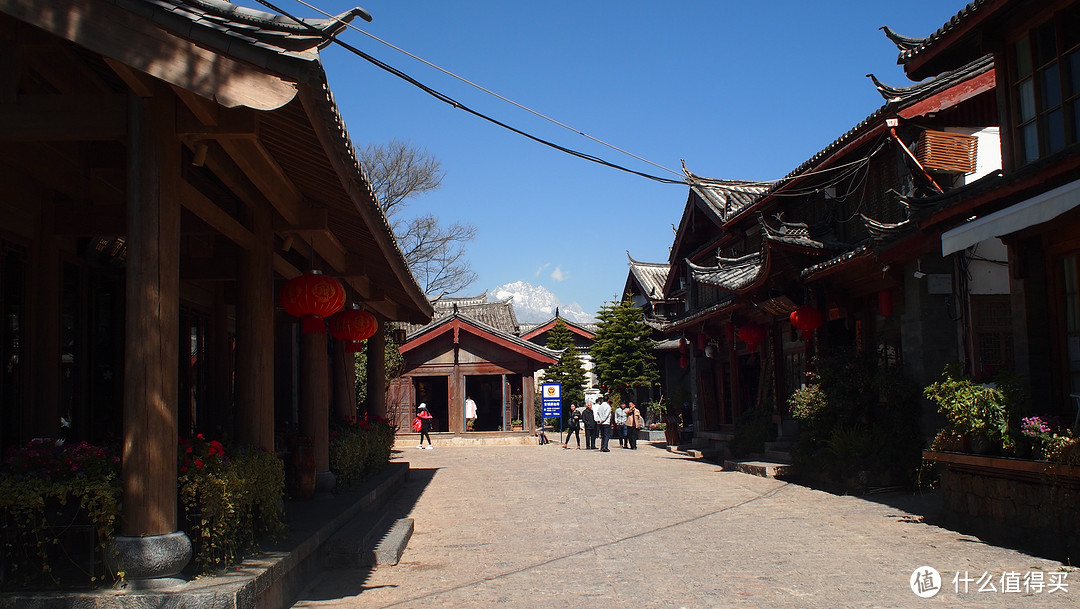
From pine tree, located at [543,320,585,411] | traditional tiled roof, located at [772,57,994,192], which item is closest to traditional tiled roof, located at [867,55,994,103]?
traditional tiled roof, located at [772,57,994,192]

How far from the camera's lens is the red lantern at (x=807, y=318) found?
15092 mm

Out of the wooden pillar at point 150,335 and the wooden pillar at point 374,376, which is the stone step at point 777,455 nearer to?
the wooden pillar at point 374,376

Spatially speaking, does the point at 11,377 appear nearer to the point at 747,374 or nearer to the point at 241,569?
the point at 241,569

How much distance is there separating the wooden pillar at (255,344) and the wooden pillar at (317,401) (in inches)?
101

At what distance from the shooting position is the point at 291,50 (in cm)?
451

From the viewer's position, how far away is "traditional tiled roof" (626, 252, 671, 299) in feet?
122

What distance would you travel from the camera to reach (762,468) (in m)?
15.1

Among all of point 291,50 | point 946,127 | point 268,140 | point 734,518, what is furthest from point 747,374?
point 291,50

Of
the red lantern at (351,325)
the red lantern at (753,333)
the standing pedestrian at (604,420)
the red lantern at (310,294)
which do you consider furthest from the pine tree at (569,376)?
the red lantern at (310,294)

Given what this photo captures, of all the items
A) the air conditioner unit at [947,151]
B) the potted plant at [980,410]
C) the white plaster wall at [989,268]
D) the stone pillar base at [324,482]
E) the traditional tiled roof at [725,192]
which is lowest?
the stone pillar base at [324,482]

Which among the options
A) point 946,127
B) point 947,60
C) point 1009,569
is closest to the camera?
point 1009,569

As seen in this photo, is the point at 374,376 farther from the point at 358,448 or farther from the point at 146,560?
the point at 146,560

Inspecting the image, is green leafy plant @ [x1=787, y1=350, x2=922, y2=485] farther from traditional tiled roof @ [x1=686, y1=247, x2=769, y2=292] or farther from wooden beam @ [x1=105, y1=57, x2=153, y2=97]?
wooden beam @ [x1=105, y1=57, x2=153, y2=97]

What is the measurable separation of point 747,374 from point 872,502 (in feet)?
38.0
